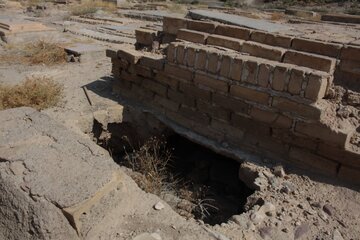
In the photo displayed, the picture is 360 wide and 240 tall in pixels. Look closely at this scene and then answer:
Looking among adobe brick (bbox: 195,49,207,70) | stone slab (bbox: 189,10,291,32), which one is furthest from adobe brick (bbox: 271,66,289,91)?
stone slab (bbox: 189,10,291,32)

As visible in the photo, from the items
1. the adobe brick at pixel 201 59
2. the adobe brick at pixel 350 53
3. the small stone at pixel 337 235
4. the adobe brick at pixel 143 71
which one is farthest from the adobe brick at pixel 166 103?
the small stone at pixel 337 235

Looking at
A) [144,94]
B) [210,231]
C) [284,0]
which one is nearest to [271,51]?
[144,94]

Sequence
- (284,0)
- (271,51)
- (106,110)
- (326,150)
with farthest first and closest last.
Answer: (284,0)
(106,110)
(271,51)
(326,150)

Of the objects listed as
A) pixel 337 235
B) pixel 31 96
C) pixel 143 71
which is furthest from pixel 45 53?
pixel 337 235

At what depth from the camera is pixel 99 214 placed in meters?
2.54

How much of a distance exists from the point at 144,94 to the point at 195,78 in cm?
113

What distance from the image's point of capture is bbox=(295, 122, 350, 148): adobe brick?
333 centimetres

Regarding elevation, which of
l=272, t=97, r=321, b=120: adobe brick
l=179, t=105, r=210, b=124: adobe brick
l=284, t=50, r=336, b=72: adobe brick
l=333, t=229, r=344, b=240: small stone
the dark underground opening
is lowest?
the dark underground opening

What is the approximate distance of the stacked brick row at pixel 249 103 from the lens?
3.43 meters

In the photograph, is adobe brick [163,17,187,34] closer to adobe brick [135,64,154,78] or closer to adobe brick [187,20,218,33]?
adobe brick [187,20,218,33]

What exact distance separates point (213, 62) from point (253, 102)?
0.67 m

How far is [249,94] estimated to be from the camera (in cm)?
383

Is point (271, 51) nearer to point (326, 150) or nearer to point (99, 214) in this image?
point (326, 150)

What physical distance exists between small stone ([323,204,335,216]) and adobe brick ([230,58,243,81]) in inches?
61.6
